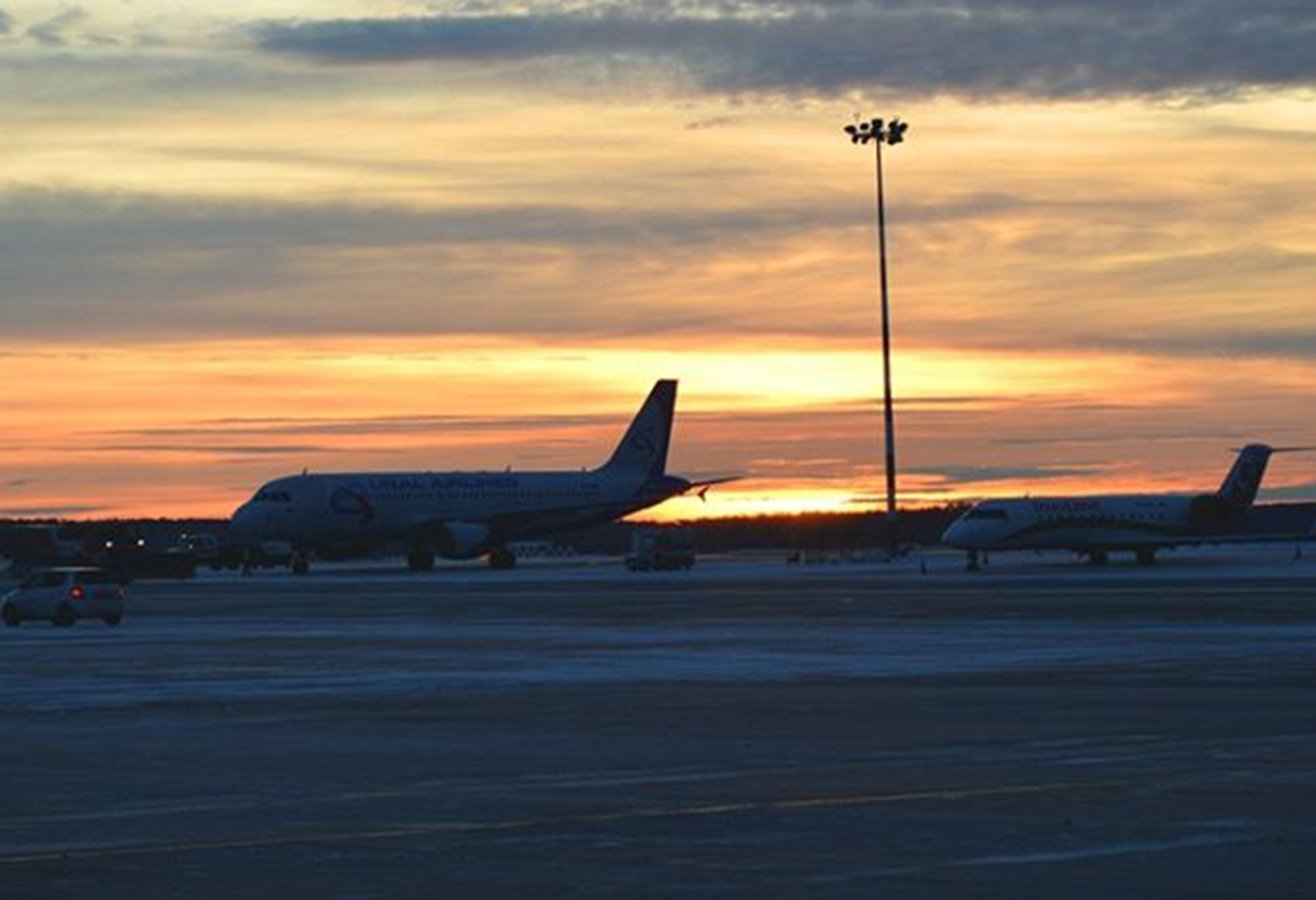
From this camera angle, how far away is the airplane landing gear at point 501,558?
134550 mm

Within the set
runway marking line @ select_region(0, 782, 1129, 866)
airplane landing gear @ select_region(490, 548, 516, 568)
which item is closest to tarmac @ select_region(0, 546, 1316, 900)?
runway marking line @ select_region(0, 782, 1129, 866)

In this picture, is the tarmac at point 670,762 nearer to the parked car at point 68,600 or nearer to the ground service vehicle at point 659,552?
the parked car at point 68,600

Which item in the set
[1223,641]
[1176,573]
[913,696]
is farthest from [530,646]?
[1176,573]

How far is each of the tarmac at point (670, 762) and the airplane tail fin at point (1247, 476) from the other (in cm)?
7702

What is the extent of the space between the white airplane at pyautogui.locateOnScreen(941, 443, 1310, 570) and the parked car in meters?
57.8

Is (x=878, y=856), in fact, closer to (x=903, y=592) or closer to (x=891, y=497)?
(x=903, y=592)

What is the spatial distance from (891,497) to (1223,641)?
77330 millimetres

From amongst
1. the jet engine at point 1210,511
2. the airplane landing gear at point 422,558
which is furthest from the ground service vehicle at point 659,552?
the jet engine at point 1210,511

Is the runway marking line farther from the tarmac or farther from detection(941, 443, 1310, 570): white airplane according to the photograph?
detection(941, 443, 1310, 570): white airplane

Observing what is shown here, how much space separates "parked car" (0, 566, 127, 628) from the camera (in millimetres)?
60969

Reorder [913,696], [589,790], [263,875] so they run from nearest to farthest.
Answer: [263,875] → [589,790] → [913,696]

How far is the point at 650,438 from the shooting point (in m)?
140

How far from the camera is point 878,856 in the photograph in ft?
55.1

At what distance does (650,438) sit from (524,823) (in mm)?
121270
